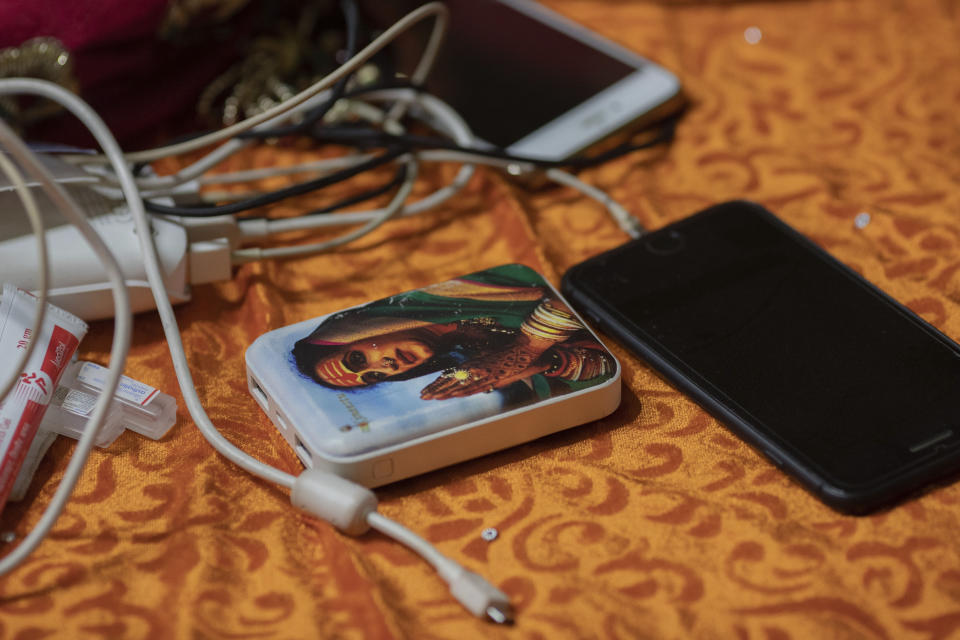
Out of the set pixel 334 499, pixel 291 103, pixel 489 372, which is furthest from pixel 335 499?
pixel 291 103

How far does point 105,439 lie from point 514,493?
0.71 ft

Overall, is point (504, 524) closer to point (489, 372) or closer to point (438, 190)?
point (489, 372)

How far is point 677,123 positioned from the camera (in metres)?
0.77

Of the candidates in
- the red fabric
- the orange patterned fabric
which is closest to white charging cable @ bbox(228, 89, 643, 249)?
the orange patterned fabric

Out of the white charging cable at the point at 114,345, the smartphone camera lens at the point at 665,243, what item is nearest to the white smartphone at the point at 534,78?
the smartphone camera lens at the point at 665,243

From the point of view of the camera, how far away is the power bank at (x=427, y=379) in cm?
46

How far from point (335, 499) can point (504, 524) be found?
0.09m

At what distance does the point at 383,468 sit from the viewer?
456 millimetres

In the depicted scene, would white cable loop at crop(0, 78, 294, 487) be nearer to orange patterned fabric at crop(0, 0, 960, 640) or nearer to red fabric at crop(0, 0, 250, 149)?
orange patterned fabric at crop(0, 0, 960, 640)

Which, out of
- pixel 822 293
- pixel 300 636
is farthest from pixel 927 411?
pixel 300 636

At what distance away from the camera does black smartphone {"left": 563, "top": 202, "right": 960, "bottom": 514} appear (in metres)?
0.47

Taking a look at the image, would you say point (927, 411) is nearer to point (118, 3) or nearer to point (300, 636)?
point (300, 636)

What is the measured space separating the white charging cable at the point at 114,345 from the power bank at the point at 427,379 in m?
0.08

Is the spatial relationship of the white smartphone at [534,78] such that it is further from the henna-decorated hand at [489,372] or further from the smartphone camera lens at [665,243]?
the henna-decorated hand at [489,372]
